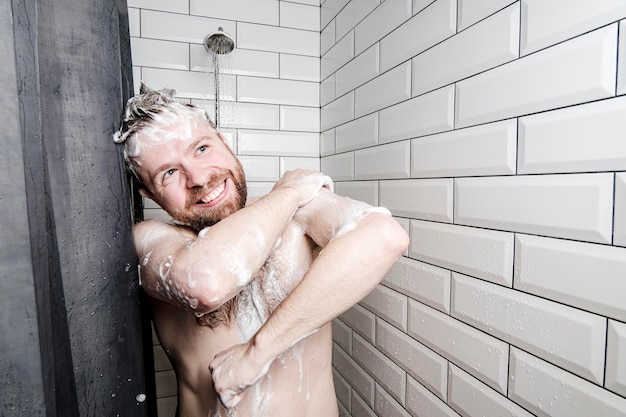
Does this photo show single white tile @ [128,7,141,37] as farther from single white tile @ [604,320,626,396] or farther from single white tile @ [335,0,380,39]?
single white tile @ [604,320,626,396]

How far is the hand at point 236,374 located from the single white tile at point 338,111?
0.87 m

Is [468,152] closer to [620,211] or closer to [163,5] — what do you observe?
[620,211]

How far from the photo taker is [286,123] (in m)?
1.39

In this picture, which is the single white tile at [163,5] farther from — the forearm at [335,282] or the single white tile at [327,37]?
the forearm at [335,282]

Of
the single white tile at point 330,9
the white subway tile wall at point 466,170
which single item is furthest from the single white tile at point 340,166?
the single white tile at point 330,9

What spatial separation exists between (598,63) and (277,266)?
0.67 m

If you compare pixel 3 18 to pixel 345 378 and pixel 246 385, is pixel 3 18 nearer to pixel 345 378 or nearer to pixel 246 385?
pixel 246 385

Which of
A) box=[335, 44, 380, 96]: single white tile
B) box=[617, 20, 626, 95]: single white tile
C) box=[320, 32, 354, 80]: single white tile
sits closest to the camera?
box=[617, 20, 626, 95]: single white tile

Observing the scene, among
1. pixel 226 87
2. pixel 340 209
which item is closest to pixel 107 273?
pixel 340 209

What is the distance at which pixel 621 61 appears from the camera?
1.49ft

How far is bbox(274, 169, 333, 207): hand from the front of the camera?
71cm

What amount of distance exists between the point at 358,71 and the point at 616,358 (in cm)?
99

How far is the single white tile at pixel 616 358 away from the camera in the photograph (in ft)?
1.51

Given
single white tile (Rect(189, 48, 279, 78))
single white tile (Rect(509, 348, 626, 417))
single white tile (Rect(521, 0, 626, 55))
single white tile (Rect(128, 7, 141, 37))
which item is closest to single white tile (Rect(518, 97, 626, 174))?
single white tile (Rect(521, 0, 626, 55))
